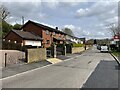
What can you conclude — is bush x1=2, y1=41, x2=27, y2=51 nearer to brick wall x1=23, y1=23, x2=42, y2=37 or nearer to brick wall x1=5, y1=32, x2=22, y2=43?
brick wall x1=5, y1=32, x2=22, y2=43

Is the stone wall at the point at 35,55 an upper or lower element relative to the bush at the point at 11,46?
lower

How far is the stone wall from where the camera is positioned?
24.7m

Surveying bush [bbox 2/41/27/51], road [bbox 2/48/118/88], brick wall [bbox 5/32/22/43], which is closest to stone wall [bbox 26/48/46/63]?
road [bbox 2/48/118/88]

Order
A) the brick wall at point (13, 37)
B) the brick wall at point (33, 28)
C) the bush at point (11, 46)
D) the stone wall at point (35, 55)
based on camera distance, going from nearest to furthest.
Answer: the stone wall at point (35, 55)
the bush at point (11, 46)
the brick wall at point (13, 37)
the brick wall at point (33, 28)

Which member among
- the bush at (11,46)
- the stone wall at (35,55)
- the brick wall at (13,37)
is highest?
the brick wall at (13,37)

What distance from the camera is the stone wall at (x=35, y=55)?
24.7m

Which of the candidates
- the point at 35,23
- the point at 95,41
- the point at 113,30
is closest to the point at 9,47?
the point at 35,23

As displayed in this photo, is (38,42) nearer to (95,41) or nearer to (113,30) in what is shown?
(113,30)

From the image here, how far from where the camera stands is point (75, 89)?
35.3 ft

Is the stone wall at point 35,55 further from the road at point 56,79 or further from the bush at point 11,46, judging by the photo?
the bush at point 11,46

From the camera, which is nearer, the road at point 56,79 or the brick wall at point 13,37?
the road at point 56,79

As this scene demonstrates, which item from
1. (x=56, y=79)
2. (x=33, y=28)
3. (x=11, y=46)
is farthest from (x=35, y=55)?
(x=33, y=28)

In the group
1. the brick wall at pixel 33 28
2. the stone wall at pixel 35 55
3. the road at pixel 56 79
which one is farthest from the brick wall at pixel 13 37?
the road at pixel 56 79

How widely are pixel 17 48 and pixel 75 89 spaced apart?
3116 cm
